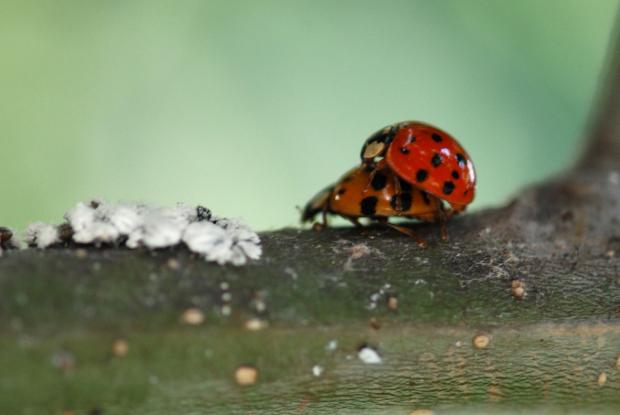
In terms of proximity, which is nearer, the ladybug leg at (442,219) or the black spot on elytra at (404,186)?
the ladybug leg at (442,219)

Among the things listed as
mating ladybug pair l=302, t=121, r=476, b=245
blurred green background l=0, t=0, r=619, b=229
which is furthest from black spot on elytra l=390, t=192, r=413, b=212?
blurred green background l=0, t=0, r=619, b=229

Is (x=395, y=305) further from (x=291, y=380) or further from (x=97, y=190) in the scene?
(x=97, y=190)

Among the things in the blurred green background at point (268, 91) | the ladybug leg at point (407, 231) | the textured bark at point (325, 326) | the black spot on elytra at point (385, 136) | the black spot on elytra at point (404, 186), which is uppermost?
the blurred green background at point (268, 91)

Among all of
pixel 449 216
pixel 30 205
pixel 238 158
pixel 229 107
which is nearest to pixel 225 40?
pixel 229 107

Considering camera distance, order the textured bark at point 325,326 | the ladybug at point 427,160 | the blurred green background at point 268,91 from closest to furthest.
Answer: the textured bark at point 325,326
the ladybug at point 427,160
the blurred green background at point 268,91

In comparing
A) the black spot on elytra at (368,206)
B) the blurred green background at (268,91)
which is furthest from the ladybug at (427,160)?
the blurred green background at (268,91)

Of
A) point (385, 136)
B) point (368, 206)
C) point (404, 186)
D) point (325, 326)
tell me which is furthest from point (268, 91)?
point (325, 326)

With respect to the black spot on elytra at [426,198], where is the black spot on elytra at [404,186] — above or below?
above

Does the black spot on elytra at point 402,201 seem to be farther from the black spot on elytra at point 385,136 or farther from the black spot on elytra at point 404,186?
the black spot on elytra at point 385,136
